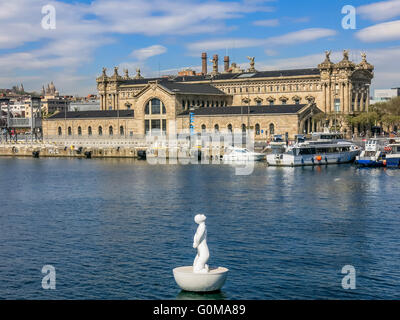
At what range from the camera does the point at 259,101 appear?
5344 inches

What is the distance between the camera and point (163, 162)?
96250 millimetres

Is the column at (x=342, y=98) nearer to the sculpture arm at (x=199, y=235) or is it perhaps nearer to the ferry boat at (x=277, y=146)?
the ferry boat at (x=277, y=146)

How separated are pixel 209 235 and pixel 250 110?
8153 centimetres

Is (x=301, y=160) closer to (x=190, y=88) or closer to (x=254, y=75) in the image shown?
(x=190, y=88)

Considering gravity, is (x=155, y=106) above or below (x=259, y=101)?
below

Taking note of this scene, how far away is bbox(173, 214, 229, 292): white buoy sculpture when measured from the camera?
2414 centimetres

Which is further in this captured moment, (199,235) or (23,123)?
(23,123)

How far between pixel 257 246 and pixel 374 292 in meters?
8.74

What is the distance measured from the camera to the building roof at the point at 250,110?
372 feet

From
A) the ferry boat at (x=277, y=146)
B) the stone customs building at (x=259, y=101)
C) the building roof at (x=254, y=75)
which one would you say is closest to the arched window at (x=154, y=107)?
the stone customs building at (x=259, y=101)

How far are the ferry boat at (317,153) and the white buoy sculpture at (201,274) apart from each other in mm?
59016

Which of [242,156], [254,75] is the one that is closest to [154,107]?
[254,75]

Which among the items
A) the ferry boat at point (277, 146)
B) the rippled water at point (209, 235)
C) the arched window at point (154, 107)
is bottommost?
the rippled water at point (209, 235)

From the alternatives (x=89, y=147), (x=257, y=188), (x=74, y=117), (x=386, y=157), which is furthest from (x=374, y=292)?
(x=74, y=117)
